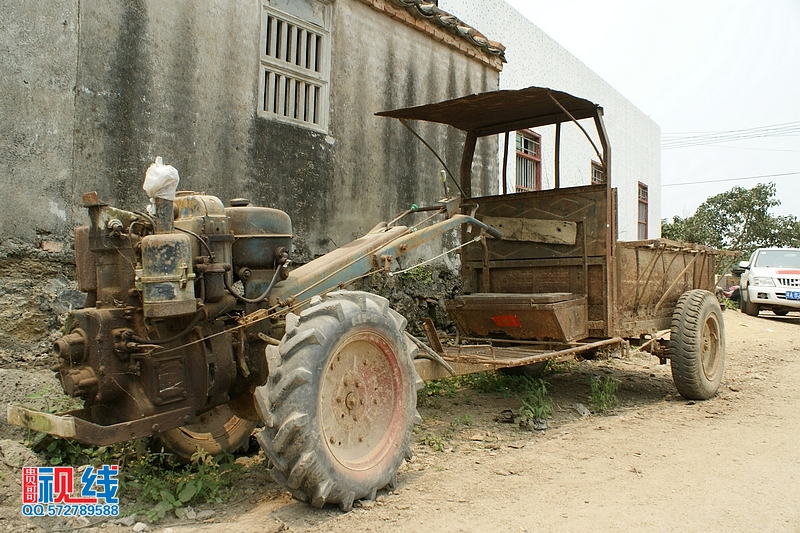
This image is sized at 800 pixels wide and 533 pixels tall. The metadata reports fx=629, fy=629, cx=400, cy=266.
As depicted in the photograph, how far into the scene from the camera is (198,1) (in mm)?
5840

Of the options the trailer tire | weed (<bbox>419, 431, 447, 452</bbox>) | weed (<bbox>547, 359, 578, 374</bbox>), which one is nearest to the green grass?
weed (<bbox>419, 431, 447, 452</bbox>)

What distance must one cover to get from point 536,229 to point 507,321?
1.06 metres

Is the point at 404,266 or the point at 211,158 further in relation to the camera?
the point at 404,266

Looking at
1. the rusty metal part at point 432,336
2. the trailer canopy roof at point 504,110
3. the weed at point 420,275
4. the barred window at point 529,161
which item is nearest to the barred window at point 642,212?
the barred window at point 529,161

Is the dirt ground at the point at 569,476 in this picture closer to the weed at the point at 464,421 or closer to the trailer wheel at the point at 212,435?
the weed at the point at 464,421

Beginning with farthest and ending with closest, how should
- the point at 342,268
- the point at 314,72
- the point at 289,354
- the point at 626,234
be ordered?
the point at 626,234 < the point at 314,72 < the point at 342,268 < the point at 289,354

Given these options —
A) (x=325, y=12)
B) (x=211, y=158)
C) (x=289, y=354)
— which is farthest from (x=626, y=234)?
(x=289, y=354)

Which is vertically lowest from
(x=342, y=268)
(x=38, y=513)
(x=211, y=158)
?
(x=38, y=513)

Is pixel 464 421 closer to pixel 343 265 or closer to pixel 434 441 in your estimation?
pixel 434 441

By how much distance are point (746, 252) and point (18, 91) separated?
90.3ft

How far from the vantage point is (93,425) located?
3.13 m

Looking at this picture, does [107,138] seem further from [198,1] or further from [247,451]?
[247,451]

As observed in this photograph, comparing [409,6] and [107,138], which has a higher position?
[409,6]

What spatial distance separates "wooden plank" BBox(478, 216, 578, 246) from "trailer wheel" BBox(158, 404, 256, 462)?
10.5 ft
